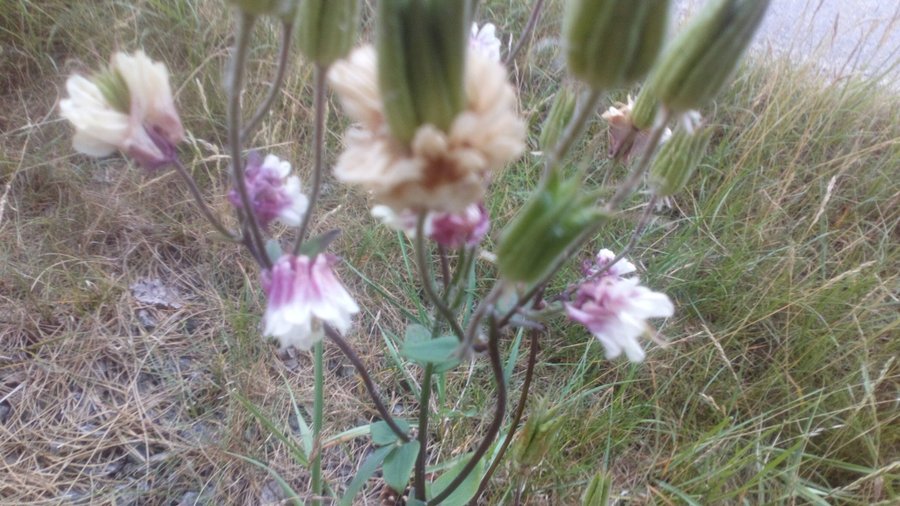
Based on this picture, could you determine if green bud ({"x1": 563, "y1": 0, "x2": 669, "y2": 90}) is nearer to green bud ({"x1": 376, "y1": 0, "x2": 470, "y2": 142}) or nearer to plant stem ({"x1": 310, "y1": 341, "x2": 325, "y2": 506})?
green bud ({"x1": 376, "y1": 0, "x2": 470, "y2": 142})

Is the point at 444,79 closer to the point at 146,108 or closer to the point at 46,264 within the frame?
the point at 146,108

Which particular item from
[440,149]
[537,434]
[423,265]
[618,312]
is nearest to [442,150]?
[440,149]

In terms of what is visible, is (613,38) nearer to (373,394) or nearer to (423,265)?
(423,265)

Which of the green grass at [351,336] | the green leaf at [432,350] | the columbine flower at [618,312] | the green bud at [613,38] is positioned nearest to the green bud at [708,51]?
the green bud at [613,38]

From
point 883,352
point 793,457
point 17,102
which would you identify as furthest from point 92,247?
point 883,352

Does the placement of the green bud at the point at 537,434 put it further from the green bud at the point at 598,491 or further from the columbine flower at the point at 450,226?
the columbine flower at the point at 450,226

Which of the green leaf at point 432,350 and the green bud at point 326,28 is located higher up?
the green bud at point 326,28
